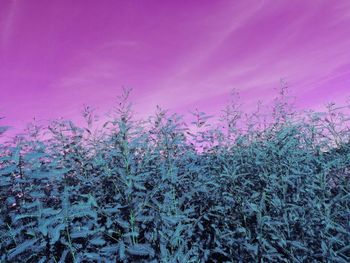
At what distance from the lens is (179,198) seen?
423 centimetres

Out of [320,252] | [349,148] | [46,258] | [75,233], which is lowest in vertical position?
[320,252]

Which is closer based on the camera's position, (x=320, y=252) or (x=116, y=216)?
(x=116, y=216)

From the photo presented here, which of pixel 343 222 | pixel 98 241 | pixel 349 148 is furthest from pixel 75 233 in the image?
pixel 349 148

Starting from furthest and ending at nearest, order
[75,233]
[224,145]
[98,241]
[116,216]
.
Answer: [224,145]
[116,216]
[98,241]
[75,233]

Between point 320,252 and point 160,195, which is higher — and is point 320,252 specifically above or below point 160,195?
below

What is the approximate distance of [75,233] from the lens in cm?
280

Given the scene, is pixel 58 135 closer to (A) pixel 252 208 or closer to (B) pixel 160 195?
(B) pixel 160 195

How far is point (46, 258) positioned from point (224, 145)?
139 inches

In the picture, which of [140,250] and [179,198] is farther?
[179,198]

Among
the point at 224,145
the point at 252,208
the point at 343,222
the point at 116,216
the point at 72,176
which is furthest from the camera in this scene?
the point at 224,145

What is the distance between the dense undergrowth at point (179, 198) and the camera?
3268 millimetres

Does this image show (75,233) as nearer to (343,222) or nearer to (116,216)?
(116,216)

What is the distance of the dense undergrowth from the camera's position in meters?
3.27

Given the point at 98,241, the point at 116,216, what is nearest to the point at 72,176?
the point at 116,216
